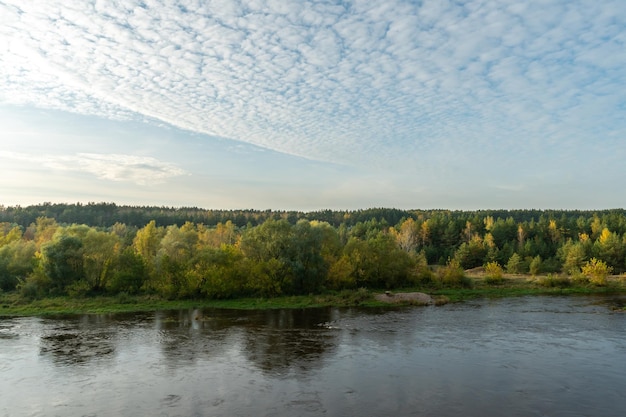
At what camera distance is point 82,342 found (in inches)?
1262

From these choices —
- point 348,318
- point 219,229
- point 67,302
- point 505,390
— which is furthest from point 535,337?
point 219,229

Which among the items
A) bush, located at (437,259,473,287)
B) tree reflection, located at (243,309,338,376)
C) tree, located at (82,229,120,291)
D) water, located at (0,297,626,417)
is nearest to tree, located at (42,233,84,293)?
tree, located at (82,229,120,291)

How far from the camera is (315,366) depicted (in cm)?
2608

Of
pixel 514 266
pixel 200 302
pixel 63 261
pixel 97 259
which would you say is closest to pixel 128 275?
pixel 97 259

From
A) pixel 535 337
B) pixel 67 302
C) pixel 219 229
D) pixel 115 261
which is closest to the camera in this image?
pixel 535 337

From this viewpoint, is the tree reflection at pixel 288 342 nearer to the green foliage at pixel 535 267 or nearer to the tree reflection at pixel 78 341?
the tree reflection at pixel 78 341

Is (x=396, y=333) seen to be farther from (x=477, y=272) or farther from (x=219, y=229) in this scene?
(x=219, y=229)

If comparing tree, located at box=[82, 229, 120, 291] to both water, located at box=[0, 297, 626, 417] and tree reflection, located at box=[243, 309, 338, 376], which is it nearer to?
water, located at box=[0, 297, 626, 417]

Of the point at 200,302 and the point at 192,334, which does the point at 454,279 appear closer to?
the point at 200,302

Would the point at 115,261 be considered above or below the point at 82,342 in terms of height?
above

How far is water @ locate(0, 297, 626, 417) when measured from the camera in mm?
20266

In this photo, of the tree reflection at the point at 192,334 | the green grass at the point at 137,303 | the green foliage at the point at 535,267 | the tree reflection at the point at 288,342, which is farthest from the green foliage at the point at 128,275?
the green foliage at the point at 535,267

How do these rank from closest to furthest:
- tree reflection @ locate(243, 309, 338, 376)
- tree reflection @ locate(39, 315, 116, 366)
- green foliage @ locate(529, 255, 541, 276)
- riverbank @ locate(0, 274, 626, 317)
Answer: tree reflection @ locate(243, 309, 338, 376) < tree reflection @ locate(39, 315, 116, 366) < riverbank @ locate(0, 274, 626, 317) < green foliage @ locate(529, 255, 541, 276)

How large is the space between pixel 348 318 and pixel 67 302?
106 ft
